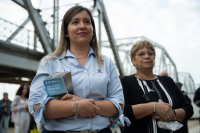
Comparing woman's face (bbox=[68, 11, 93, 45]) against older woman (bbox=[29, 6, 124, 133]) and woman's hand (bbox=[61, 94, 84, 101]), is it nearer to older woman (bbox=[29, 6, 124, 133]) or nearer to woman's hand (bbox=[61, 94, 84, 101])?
older woman (bbox=[29, 6, 124, 133])

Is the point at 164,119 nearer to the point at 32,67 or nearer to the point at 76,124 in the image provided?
the point at 76,124

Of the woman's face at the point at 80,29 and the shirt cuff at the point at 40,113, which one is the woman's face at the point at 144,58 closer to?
the woman's face at the point at 80,29

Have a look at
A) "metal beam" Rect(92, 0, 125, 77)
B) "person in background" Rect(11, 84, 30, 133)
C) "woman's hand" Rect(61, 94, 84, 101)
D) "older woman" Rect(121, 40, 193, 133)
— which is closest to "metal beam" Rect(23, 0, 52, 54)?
"person in background" Rect(11, 84, 30, 133)

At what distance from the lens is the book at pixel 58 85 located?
1.21m

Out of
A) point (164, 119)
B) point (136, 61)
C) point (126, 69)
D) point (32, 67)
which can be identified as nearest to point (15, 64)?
point (32, 67)

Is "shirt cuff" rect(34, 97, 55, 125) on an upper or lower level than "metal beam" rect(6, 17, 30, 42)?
lower

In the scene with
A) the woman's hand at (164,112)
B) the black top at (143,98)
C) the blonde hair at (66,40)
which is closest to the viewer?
the blonde hair at (66,40)

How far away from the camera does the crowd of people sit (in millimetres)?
1292

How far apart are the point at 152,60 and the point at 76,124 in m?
1.34

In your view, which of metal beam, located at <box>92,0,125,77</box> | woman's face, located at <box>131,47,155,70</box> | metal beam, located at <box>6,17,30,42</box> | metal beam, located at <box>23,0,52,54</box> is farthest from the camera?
metal beam, located at <box>92,0,125,77</box>

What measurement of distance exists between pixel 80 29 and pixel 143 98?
109 centimetres

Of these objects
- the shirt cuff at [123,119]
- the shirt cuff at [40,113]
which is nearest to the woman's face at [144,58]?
the shirt cuff at [123,119]

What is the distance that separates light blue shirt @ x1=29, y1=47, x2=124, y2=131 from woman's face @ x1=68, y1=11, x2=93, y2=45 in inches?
5.4

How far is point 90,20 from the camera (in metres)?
1.62
